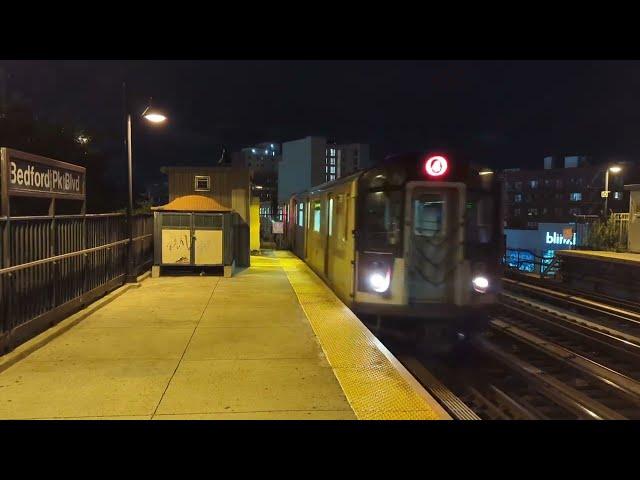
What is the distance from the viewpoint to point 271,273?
13.8 m

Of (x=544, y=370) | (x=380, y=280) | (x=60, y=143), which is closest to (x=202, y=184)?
(x=380, y=280)

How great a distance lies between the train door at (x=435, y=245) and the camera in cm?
741

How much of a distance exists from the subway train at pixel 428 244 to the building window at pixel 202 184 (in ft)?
34.1

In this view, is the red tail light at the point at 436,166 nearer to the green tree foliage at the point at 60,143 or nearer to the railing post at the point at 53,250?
the railing post at the point at 53,250

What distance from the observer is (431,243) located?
7.47 m

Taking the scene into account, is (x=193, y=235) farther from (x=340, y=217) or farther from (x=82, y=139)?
(x=82, y=139)

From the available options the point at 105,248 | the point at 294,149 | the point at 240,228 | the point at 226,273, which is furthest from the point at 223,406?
the point at 294,149

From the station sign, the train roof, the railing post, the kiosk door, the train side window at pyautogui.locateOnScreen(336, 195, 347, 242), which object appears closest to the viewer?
the station sign

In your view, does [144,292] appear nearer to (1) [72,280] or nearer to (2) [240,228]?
(1) [72,280]

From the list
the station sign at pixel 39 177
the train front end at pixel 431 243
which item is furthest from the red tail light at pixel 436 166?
the station sign at pixel 39 177

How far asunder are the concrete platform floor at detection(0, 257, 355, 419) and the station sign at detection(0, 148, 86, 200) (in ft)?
6.33

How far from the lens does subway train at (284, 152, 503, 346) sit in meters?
7.36

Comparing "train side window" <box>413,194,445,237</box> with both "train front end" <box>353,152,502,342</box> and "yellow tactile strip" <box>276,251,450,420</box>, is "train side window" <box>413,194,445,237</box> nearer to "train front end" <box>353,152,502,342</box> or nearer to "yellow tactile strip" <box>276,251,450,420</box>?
"train front end" <box>353,152,502,342</box>

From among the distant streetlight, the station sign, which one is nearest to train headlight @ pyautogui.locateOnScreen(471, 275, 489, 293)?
the station sign
